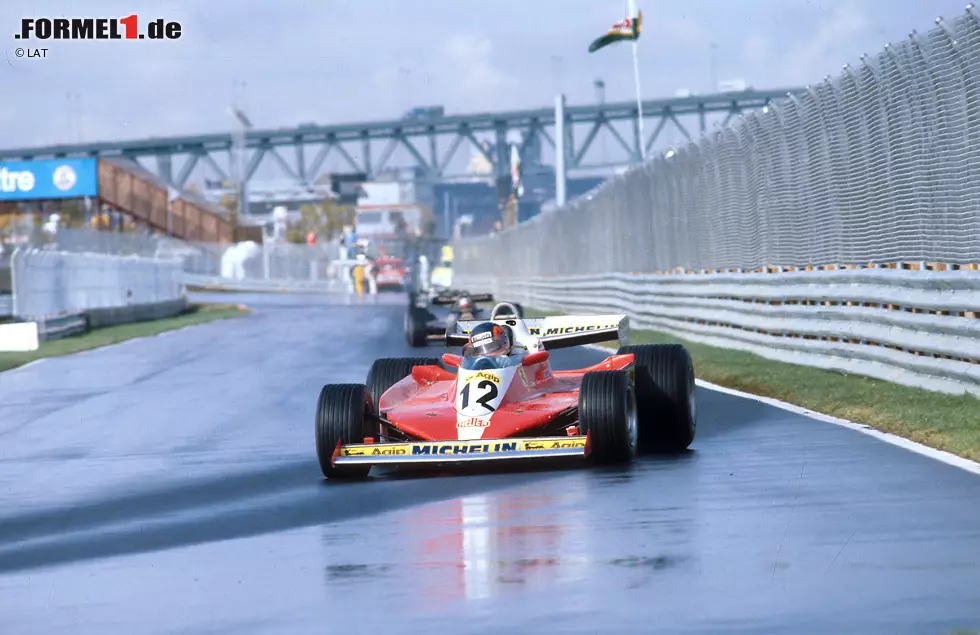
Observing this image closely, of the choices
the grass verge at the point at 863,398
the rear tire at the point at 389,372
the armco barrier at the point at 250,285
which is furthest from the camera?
the armco barrier at the point at 250,285

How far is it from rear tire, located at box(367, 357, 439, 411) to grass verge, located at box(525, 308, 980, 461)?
134 inches

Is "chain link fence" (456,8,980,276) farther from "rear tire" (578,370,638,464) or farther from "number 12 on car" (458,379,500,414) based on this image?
"number 12 on car" (458,379,500,414)

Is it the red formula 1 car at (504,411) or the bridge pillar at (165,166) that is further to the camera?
the bridge pillar at (165,166)

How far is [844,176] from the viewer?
1908cm

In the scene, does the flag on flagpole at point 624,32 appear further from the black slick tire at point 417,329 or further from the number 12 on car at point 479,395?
the number 12 on car at point 479,395

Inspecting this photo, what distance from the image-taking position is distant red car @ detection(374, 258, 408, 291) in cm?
9762

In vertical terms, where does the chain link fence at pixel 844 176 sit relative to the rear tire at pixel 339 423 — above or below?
above

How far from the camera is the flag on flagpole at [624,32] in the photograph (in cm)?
4884

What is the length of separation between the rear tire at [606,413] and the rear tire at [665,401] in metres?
1.04

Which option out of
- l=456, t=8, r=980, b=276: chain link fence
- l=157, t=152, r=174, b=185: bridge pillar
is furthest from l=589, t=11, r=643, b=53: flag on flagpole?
l=157, t=152, r=174, b=185: bridge pillar

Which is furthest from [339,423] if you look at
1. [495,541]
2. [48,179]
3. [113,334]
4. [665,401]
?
[48,179]

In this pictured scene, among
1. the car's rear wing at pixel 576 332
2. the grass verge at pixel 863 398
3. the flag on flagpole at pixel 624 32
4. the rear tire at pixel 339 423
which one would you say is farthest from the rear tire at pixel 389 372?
the flag on flagpole at pixel 624 32

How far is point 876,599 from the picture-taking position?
6617 millimetres

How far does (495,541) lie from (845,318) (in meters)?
10.2
